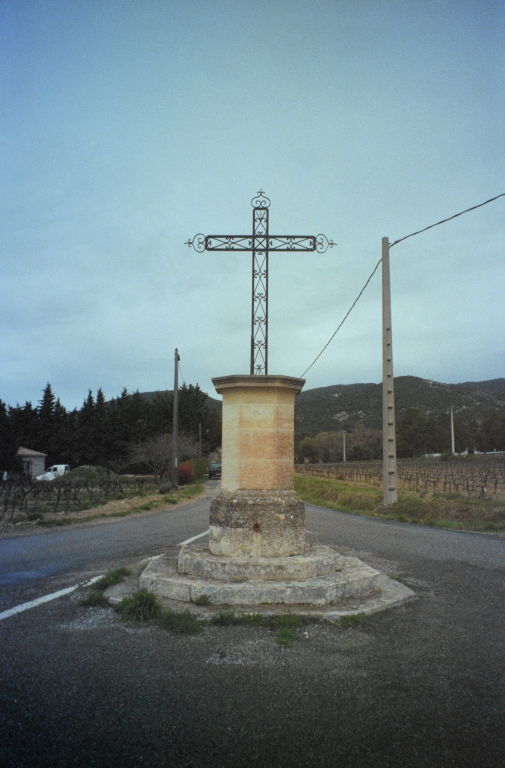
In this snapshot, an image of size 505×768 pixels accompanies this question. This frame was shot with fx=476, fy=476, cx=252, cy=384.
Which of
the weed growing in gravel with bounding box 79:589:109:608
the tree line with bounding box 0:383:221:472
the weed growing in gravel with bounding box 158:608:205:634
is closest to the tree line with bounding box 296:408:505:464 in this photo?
the tree line with bounding box 0:383:221:472

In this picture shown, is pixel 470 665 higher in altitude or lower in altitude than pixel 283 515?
lower

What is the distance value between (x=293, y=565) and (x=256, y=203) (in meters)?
4.54

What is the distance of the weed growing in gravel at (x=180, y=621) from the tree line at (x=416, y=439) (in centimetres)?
6972

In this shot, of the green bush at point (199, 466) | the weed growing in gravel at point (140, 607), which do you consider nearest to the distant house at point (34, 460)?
the green bush at point (199, 466)

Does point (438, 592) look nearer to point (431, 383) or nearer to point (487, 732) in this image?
point (487, 732)

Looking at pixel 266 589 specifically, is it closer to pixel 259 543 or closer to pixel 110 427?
pixel 259 543

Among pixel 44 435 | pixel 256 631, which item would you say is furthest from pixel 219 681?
pixel 44 435

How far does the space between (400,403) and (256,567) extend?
9037cm

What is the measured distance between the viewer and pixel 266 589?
14.2 feet

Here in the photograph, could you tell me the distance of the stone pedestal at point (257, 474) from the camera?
5035 mm

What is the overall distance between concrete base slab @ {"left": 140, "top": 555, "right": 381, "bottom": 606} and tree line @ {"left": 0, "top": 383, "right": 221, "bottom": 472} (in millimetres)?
37554

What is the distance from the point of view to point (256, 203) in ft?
20.9

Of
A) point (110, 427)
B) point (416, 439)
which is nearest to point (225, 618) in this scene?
point (110, 427)

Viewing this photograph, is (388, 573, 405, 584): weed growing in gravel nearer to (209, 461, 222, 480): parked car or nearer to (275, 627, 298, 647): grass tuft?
(275, 627, 298, 647): grass tuft
